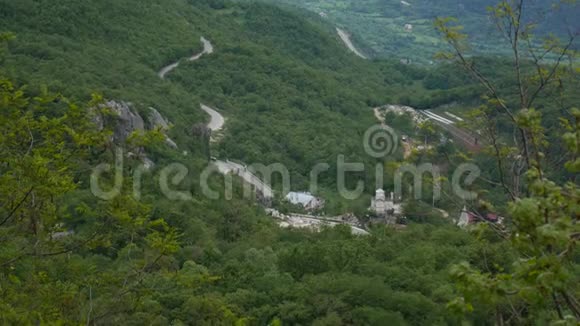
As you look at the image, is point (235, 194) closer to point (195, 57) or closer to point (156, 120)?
point (156, 120)

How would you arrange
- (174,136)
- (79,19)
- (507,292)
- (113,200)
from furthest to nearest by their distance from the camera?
(79,19), (174,136), (113,200), (507,292)

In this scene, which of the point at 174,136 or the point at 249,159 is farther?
the point at 249,159

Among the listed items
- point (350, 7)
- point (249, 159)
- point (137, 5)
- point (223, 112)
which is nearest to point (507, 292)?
point (249, 159)

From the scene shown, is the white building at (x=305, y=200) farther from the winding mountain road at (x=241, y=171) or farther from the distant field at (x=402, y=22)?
the distant field at (x=402, y=22)

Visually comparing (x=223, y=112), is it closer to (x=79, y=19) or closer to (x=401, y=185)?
(x=79, y=19)

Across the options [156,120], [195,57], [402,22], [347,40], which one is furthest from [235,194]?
[402,22]

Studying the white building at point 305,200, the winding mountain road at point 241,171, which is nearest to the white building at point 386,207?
the white building at point 305,200

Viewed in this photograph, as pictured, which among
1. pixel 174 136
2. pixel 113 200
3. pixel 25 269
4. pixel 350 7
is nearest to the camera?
pixel 113 200
